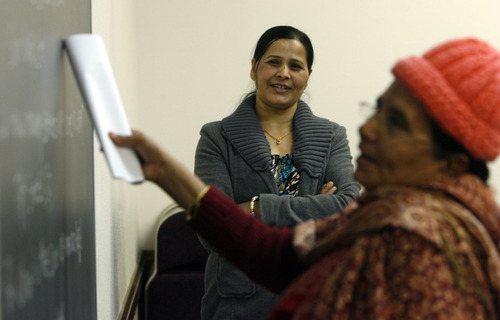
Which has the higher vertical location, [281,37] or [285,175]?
[281,37]

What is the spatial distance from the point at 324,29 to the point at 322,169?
223 centimetres

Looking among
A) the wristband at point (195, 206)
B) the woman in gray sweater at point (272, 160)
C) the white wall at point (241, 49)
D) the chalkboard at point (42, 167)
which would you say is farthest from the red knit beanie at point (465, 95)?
the white wall at point (241, 49)

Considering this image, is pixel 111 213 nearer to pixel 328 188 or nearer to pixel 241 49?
pixel 328 188

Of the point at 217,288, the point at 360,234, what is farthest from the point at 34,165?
the point at 217,288

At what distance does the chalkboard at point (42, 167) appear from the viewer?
81 cm

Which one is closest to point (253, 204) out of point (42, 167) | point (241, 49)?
point (42, 167)

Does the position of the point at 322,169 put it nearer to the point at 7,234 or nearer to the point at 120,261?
the point at 120,261

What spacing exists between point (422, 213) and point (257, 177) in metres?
1.04

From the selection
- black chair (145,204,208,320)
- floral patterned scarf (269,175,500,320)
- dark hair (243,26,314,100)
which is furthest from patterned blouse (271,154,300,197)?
black chair (145,204,208,320)

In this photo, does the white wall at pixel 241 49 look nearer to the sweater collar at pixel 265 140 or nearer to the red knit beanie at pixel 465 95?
the sweater collar at pixel 265 140

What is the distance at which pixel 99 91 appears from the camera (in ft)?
3.60

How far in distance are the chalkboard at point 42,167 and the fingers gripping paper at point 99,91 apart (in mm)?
37

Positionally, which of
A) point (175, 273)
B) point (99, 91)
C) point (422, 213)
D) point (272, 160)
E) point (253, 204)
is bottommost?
point (175, 273)

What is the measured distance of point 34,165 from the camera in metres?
0.94
